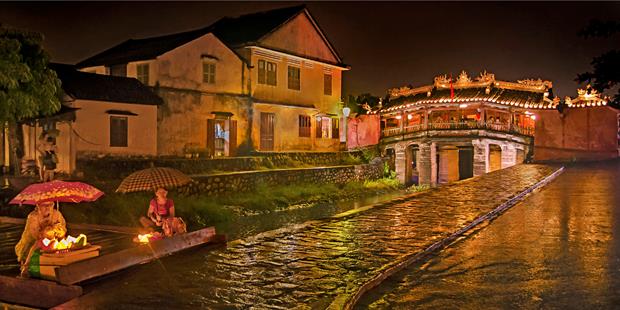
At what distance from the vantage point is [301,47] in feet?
117

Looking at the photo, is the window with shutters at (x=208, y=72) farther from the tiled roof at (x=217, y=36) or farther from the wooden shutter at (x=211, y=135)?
the wooden shutter at (x=211, y=135)

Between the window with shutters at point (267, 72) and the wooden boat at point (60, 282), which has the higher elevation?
the window with shutters at point (267, 72)

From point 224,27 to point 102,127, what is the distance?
51.2 ft

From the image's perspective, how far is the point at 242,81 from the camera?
32.4 metres

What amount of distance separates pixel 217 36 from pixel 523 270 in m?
26.8

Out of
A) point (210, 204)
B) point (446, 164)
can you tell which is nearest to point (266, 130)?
point (210, 204)

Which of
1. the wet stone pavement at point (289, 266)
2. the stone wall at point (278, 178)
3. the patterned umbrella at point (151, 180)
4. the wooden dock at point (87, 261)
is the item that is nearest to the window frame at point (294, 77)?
the stone wall at point (278, 178)

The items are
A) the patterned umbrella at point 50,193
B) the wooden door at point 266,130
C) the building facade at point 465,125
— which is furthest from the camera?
the building facade at point 465,125

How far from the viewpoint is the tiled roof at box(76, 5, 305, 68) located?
29391 mm

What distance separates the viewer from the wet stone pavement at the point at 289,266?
7.50 meters

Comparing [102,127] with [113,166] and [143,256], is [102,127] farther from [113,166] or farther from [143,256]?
[143,256]

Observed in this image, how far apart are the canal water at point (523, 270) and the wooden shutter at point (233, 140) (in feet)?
64.2

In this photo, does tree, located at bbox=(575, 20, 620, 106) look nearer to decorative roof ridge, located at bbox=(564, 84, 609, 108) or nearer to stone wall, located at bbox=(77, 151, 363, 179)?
stone wall, located at bbox=(77, 151, 363, 179)

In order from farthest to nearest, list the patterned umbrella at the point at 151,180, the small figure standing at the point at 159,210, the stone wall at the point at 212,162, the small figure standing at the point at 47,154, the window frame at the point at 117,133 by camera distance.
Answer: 1. the window frame at the point at 117,133
2. the stone wall at the point at 212,162
3. the small figure standing at the point at 47,154
4. the patterned umbrella at the point at 151,180
5. the small figure standing at the point at 159,210
